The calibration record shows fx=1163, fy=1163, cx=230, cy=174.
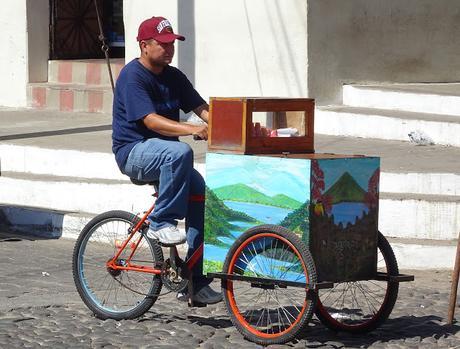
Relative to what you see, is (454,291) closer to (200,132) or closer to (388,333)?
(388,333)

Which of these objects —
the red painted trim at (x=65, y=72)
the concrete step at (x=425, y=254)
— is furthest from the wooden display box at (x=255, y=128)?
the red painted trim at (x=65, y=72)

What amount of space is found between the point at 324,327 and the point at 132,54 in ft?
22.1

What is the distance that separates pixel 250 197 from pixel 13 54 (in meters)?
8.49

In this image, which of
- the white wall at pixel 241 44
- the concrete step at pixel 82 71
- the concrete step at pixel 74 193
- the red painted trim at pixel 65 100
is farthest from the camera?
the concrete step at pixel 82 71

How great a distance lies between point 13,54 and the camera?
14234 millimetres

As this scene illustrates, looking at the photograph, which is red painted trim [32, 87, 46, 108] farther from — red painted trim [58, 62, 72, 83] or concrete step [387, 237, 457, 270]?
concrete step [387, 237, 457, 270]

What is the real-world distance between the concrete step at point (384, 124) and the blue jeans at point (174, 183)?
4.41 m

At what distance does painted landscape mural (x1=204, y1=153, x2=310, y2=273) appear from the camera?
6176 mm

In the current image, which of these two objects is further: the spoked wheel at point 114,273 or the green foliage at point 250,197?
the spoked wheel at point 114,273

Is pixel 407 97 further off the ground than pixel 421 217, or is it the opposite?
pixel 407 97

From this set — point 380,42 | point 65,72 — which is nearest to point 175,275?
point 380,42

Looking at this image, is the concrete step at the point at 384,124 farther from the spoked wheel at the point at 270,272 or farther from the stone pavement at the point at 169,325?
the spoked wheel at the point at 270,272

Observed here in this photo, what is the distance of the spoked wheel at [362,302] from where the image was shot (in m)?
6.48

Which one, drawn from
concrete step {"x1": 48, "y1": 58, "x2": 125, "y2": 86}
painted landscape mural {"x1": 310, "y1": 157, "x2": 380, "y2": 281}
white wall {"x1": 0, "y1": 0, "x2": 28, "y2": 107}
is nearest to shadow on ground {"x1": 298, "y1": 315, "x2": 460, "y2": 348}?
painted landscape mural {"x1": 310, "y1": 157, "x2": 380, "y2": 281}
